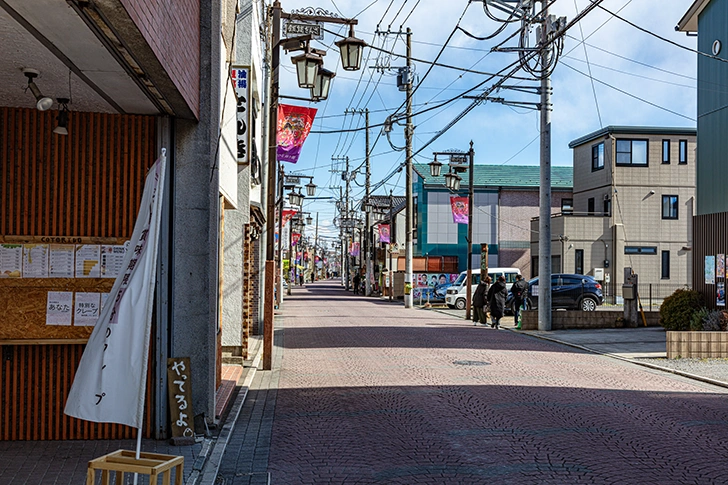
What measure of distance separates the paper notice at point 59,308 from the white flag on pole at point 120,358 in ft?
8.54

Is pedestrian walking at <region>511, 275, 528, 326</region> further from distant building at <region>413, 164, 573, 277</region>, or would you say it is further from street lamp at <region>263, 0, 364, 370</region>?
distant building at <region>413, 164, 573, 277</region>

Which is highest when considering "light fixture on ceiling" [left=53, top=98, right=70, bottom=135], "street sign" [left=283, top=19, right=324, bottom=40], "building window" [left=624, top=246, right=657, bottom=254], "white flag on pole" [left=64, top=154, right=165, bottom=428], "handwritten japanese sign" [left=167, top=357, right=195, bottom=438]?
"street sign" [left=283, top=19, right=324, bottom=40]

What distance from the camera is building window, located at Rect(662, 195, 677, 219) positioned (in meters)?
42.0

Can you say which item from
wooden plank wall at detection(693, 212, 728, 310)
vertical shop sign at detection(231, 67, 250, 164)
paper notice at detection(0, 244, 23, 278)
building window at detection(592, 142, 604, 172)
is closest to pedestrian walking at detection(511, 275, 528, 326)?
wooden plank wall at detection(693, 212, 728, 310)

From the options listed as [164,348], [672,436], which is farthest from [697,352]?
[164,348]

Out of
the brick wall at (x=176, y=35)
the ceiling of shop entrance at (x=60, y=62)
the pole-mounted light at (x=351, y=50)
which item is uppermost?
the pole-mounted light at (x=351, y=50)

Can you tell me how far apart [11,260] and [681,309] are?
1705 centimetres

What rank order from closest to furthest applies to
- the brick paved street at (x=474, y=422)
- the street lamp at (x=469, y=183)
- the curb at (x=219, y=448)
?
the curb at (x=219, y=448), the brick paved street at (x=474, y=422), the street lamp at (x=469, y=183)

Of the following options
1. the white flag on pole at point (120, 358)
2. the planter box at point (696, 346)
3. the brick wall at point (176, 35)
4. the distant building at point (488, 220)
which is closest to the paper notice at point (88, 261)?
the brick wall at point (176, 35)

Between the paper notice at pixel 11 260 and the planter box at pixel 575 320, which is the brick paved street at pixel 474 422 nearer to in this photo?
the paper notice at pixel 11 260

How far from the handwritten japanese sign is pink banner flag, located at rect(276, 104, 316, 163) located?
13.4 metres

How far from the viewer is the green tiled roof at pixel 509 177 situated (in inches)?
2223

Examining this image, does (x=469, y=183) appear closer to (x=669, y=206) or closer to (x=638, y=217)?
(x=638, y=217)

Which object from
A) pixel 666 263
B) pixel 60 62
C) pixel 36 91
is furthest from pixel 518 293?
pixel 60 62
